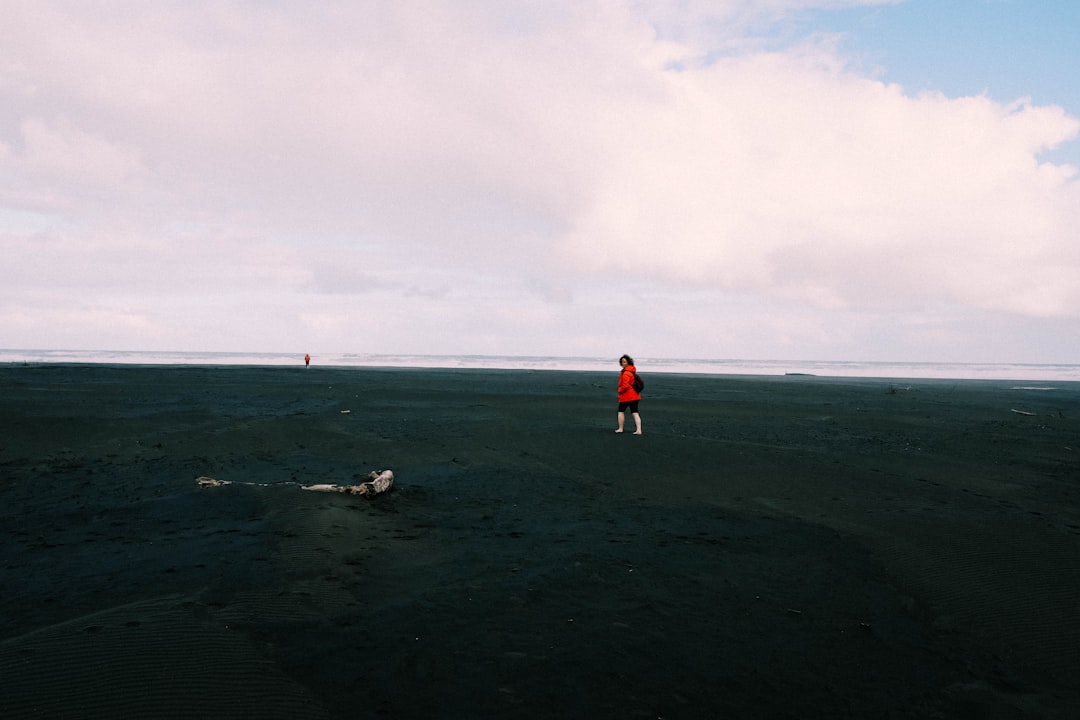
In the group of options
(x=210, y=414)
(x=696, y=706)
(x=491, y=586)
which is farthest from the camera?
(x=210, y=414)

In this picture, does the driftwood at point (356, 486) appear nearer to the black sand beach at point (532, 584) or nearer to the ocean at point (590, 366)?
the black sand beach at point (532, 584)

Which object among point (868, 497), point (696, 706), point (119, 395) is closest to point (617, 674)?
point (696, 706)

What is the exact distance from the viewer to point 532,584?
6.45 meters

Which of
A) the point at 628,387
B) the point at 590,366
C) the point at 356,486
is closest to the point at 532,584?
the point at 356,486

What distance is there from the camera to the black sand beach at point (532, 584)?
4398 mm

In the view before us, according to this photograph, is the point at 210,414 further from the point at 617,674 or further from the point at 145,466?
the point at 617,674

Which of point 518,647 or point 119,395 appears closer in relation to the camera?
point 518,647

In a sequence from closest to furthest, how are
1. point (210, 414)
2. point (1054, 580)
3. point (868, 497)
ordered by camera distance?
point (1054, 580) → point (868, 497) → point (210, 414)

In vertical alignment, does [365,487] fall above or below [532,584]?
above

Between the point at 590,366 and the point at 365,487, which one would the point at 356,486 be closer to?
the point at 365,487

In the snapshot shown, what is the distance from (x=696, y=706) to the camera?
4.26 m

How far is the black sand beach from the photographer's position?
440 centimetres

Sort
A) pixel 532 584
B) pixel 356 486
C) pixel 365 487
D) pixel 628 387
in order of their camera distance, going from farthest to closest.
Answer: pixel 628 387
pixel 356 486
pixel 365 487
pixel 532 584

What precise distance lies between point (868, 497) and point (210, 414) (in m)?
20.5
